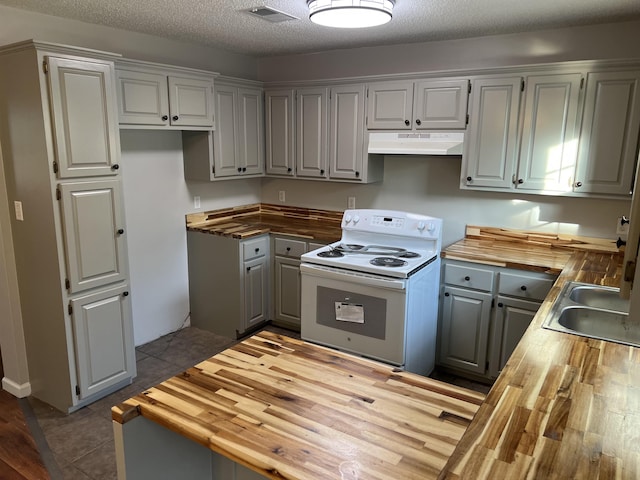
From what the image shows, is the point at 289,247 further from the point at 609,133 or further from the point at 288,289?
the point at 609,133

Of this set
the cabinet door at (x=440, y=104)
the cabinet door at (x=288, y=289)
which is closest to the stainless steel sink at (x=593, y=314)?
the cabinet door at (x=440, y=104)

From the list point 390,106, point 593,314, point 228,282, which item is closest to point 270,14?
point 390,106

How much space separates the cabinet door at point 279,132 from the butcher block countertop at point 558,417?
2875 millimetres

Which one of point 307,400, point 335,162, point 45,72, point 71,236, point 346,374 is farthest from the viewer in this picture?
point 335,162

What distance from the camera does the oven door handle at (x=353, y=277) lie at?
9.62 ft

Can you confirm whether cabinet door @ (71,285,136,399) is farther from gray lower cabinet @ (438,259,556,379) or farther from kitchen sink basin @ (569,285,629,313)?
kitchen sink basin @ (569,285,629,313)

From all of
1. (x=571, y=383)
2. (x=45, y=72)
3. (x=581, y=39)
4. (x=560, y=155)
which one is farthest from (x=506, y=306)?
(x=45, y=72)

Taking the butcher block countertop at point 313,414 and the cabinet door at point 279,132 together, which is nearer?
the butcher block countertop at point 313,414

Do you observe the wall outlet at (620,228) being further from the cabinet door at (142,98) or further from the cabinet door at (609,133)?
the cabinet door at (142,98)

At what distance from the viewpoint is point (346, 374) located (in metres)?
1.60

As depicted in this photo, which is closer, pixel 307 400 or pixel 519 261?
pixel 307 400

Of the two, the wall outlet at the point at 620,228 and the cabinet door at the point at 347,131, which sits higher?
the cabinet door at the point at 347,131

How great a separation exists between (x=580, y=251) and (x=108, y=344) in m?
3.32

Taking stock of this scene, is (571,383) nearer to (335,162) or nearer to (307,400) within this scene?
(307,400)
